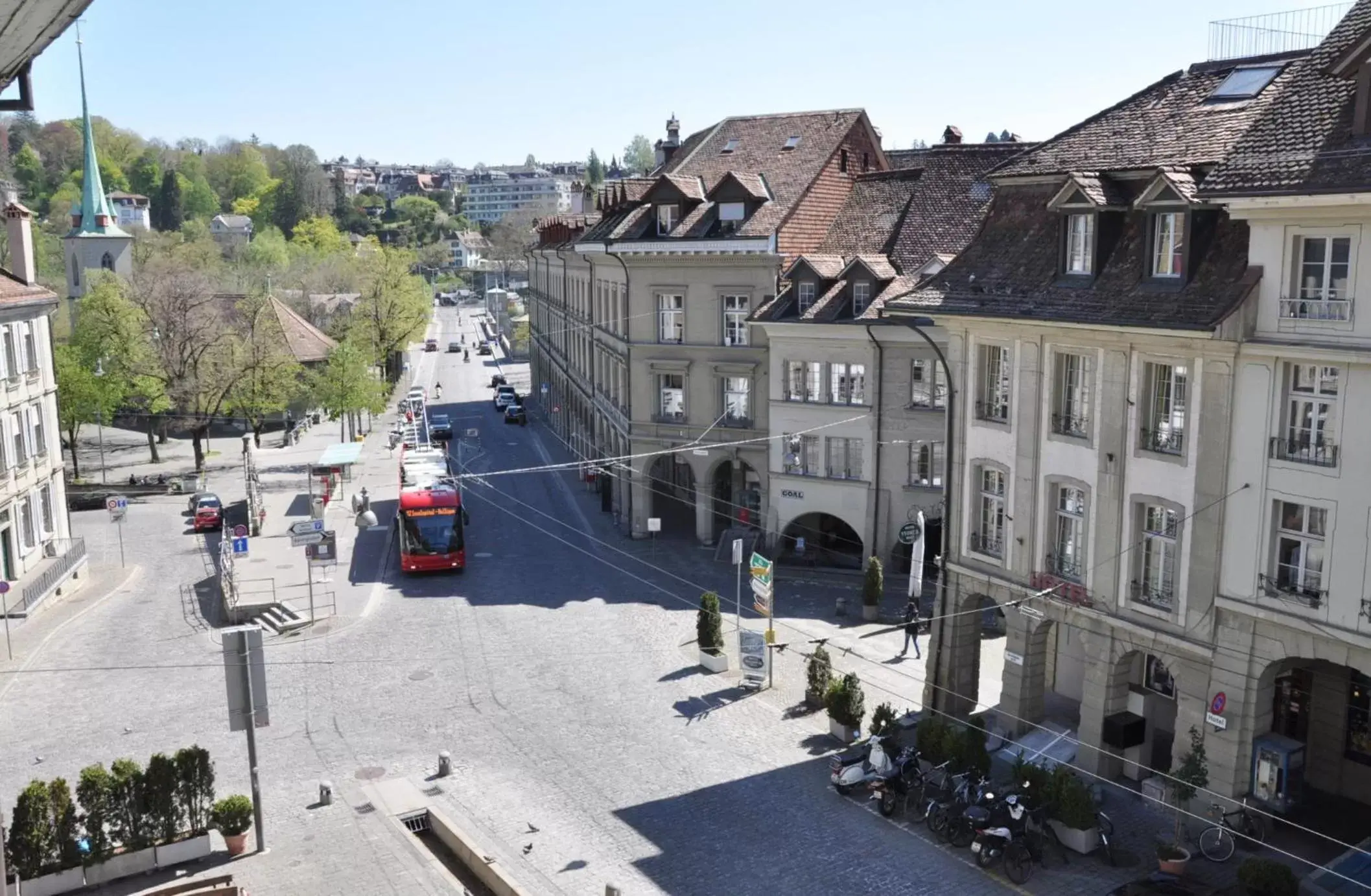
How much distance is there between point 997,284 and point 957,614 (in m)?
7.97

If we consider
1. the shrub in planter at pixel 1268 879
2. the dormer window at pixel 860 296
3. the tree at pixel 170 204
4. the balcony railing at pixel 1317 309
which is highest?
the tree at pixel 170 204

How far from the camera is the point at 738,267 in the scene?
153 ft

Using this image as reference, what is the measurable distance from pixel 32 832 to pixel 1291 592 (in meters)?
22.8

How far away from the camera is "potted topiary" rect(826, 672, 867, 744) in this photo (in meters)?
28.3

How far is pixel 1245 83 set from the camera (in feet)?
89.2

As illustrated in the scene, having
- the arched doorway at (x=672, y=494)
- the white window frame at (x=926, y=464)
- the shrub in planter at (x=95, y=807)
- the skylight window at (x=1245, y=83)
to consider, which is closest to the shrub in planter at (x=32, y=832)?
the shrub in planter at (x=95, y=807)

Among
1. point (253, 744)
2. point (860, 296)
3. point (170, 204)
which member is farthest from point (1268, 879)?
point (170, 204)

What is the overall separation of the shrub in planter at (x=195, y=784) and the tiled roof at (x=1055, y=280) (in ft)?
58.5

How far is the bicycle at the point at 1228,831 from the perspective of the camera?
74.5 feet

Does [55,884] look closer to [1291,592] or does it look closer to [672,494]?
[1291,592]

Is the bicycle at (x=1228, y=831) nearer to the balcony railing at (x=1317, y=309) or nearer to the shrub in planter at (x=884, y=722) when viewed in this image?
the shrub in planter at (x=884, y=722)

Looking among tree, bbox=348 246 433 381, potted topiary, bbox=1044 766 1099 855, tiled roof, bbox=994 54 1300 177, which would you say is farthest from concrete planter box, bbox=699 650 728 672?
tree, bbox=348 246 433 381

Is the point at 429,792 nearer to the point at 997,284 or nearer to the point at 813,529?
the point at 997,284

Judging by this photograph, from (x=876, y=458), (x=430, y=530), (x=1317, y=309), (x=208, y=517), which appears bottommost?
(x=208, y=517)
